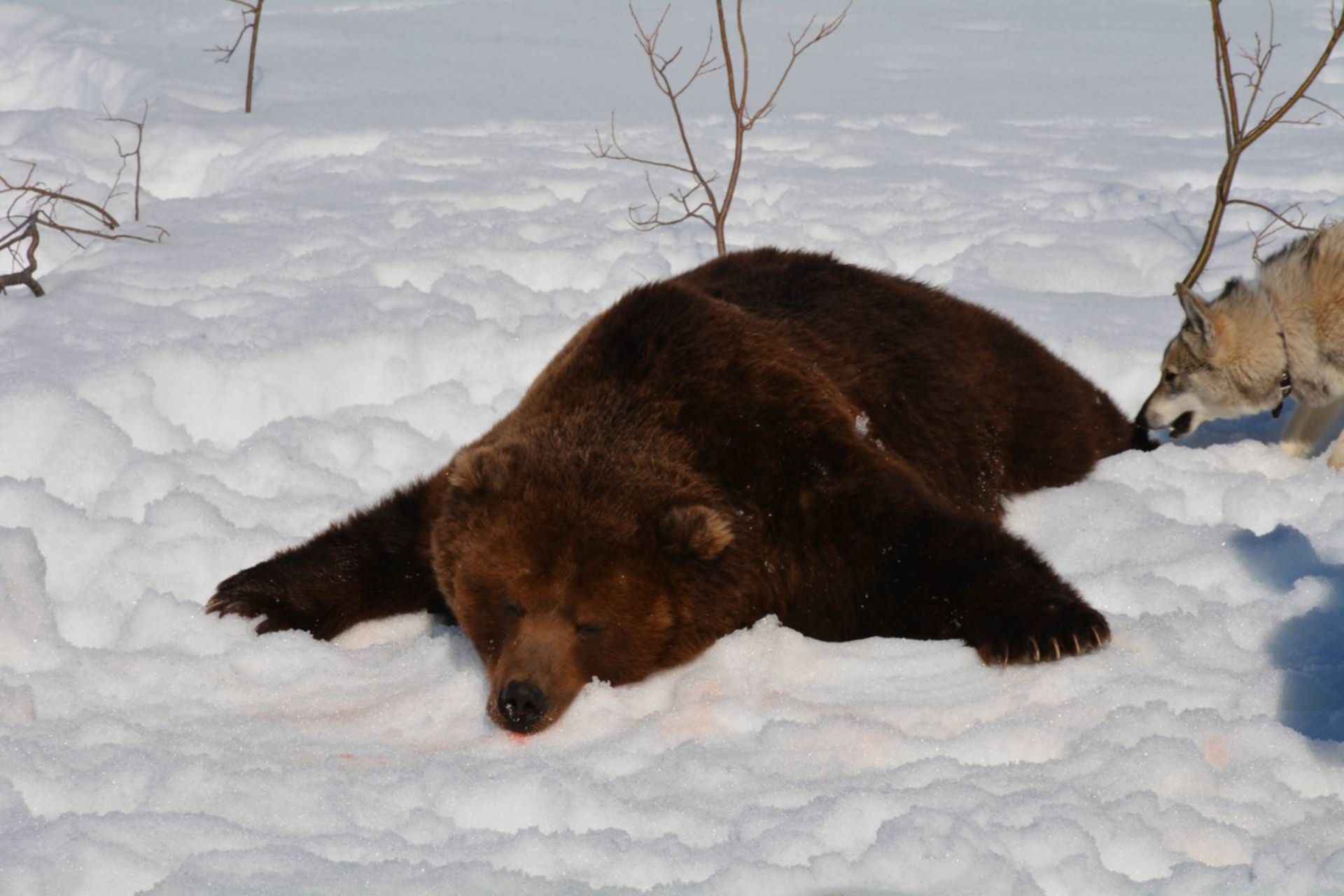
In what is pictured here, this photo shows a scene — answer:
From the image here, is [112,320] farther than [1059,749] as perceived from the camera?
Yes

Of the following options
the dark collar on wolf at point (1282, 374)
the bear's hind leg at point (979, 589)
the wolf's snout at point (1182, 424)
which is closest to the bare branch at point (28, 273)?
the bear's hind leg at point (979, 589)

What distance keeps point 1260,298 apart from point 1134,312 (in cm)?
82

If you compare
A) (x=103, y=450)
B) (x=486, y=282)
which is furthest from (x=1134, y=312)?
(x=103, y=450)

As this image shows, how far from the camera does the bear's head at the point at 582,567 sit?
313 centimetres

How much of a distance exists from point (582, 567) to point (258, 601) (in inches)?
38.3

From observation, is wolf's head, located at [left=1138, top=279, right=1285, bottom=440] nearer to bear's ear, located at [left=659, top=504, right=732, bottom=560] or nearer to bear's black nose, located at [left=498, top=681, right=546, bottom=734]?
bear's ear, located at [left=659, top=504, right=732, bottom=560]

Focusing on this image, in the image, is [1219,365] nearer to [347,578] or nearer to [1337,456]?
[1337,456]

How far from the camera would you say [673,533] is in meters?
3.14

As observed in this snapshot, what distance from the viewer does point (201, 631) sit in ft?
10.9

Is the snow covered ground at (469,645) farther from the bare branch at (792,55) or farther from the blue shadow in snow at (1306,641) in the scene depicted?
the bare branch at (792,55)

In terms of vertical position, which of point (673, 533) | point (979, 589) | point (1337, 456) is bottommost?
point (1337, 456)

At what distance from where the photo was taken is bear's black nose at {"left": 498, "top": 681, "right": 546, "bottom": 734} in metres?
2.91

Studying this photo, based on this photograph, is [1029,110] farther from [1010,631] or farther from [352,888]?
[352,888]

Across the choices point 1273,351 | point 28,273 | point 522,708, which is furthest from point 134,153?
point 1273,351
